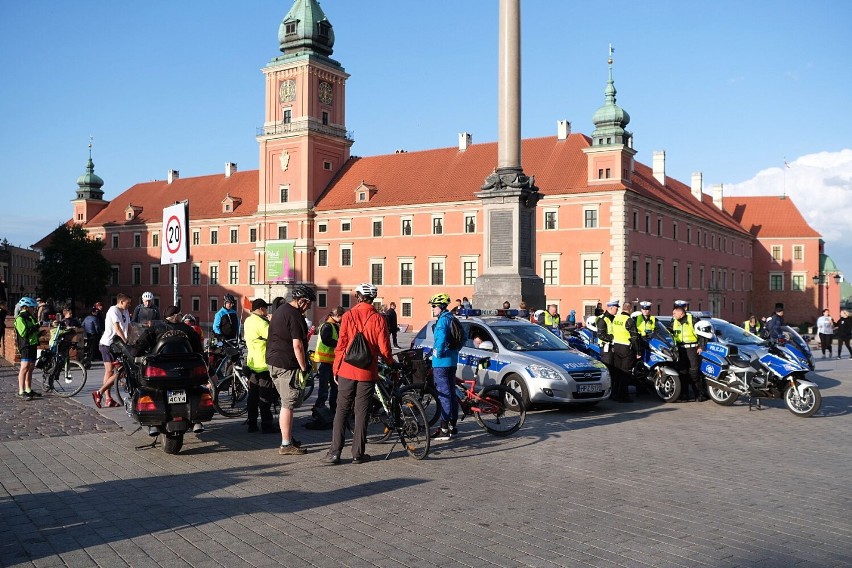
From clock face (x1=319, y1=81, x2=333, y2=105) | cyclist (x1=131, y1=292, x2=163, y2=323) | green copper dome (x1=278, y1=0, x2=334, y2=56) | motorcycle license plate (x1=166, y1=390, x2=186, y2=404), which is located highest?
green copper dome (x1=278, y1=0, x2=334, y2=56)

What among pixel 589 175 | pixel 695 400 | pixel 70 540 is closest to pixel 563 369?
pixel 695 400

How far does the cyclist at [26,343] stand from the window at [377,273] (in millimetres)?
47662

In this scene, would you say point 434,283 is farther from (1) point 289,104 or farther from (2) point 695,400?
(2) point 695,400

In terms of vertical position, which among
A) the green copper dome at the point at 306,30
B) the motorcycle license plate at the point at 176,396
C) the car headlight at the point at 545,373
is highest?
the green copper dome at the point at 306,30

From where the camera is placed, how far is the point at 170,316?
1130 centimetres

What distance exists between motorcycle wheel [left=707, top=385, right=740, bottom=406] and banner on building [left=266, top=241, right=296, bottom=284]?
177ft

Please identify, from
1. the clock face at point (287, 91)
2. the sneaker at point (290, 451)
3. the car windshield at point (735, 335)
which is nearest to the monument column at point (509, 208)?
the car windshield at point (735, 335)

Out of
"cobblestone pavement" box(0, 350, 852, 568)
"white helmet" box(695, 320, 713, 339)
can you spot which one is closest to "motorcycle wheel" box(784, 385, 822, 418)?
"cobblestone pavement" box(0, 350, 852, 568)

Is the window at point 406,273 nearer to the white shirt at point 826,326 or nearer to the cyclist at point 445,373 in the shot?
the white shirt at point 826,326

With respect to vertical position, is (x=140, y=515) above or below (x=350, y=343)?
below

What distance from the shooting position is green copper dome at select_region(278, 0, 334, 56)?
2655 inches

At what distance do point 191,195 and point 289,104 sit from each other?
18243 mm

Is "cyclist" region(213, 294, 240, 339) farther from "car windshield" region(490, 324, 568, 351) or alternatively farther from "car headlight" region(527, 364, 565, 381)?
"car headlight" region(527, 364, 565, 381)

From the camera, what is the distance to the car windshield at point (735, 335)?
17141 mm
